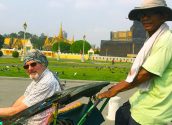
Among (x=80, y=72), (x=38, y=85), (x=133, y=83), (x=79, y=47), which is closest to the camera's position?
(x=133, y=83)

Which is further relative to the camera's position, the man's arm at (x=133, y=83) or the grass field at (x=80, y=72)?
the grass field at (x=80, y=72)

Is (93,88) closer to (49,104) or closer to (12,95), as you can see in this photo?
(49,104)

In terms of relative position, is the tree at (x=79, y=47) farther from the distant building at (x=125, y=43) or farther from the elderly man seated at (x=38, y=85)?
the elderly man seated at (x=38, y=85)

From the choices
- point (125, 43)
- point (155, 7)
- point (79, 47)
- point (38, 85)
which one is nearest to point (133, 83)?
point (155, 7)

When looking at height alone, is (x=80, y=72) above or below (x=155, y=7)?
below

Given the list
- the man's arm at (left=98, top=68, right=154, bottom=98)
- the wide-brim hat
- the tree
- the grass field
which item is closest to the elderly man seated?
the man's arm at (left=98, top=68, right=154, bottom=98)

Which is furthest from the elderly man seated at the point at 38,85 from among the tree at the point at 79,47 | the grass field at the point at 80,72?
the tree at the point at 79,47

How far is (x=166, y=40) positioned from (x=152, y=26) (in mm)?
201

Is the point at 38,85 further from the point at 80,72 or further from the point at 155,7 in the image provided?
the point at 80,72

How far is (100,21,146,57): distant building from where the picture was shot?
116 m

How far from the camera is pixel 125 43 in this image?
121 metres

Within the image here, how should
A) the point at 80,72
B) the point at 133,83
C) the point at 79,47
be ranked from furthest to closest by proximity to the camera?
the point at 79,47 < the point at 80,72 < the point at 133,83

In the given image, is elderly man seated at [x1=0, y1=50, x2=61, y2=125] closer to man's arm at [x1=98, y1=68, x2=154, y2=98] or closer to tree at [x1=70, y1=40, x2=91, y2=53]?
man's arm at [x1=98, y1=68, x2=154, y2=98]

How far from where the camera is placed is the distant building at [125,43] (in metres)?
116
